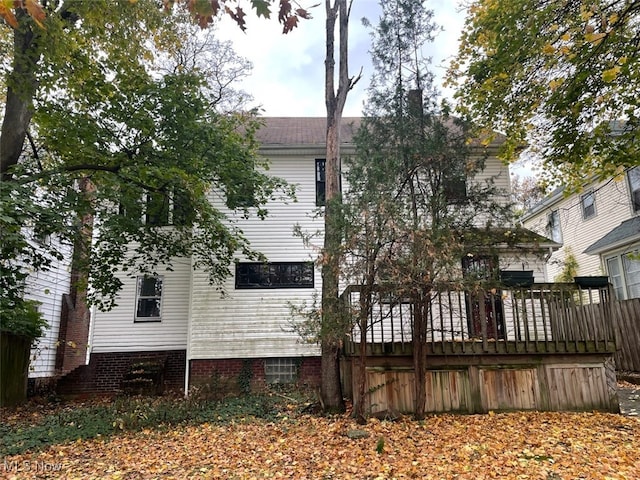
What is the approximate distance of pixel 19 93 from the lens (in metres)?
8.08

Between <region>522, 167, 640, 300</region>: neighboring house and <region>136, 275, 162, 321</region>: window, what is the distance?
10.4 meters

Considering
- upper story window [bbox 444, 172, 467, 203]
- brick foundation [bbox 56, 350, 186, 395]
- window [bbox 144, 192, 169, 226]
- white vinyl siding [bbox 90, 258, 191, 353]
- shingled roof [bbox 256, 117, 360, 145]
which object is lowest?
brick foundation [bbox 56, 350, 186, 395]

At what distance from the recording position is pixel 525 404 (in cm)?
720

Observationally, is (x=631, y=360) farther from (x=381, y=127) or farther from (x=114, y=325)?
(x=114, y=325)

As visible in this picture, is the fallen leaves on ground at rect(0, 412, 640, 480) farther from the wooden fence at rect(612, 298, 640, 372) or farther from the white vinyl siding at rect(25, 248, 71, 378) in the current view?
the white vinyl siding at rect(25, 248, 71, 378)

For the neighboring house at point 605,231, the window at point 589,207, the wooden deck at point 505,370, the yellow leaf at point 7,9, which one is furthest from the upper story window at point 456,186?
the window at point 589,207

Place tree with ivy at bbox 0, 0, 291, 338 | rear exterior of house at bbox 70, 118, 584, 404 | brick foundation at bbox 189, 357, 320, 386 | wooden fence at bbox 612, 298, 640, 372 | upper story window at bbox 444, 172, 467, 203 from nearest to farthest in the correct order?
upper story window at bbox 444, 172, 467, 203
tree with ivy at bbox 0, 0, 291, 338
wooden fence at bbox 612, 298, 640, 372
brick foundation at bbox 189, 357, 320, 386
rear exterior of house at bbox 70, 118, 584, 404

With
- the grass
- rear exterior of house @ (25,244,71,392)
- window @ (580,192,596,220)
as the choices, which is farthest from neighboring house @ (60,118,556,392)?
window @ (580,192,596,220)

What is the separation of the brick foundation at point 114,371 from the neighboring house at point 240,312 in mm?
27

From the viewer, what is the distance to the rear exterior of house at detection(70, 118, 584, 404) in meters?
11.3

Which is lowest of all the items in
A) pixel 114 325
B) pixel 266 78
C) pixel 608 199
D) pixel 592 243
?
pixel 114 325

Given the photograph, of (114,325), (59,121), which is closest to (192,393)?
(114,325)

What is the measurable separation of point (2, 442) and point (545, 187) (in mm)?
11973

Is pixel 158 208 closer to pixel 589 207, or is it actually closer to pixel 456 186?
pixel 456 186
